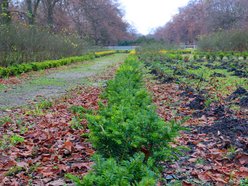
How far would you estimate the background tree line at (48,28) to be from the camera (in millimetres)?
17686

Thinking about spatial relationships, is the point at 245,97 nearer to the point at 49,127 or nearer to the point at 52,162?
the point at 49,127

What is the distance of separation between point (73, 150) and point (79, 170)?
2.14 ft

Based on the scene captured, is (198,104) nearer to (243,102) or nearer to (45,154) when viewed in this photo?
(243,102)

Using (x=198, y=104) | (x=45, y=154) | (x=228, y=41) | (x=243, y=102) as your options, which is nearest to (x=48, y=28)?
(x=228, y=41)

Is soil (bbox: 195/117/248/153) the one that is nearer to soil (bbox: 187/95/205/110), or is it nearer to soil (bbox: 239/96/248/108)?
soil (bbox: 187/95/205/110)

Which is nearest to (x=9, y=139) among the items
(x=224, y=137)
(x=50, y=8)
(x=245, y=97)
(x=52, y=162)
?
(x=52, y=162)

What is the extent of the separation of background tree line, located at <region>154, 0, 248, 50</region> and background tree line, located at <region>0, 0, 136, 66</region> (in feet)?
41.7

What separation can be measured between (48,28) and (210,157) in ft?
77.8

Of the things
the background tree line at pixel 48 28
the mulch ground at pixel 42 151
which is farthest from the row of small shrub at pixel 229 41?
the mulch ground at pixel 42 151

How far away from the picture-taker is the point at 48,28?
1006 inches

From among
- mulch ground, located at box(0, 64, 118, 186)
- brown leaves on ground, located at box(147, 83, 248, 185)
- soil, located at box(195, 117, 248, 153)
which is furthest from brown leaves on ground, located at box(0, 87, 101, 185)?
soil, located at box(195, 117, 248, 153)

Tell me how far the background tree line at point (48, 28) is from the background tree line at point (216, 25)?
501 inches

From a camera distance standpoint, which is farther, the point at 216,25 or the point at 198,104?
the point at 216,25

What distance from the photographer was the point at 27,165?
3.52 metres
